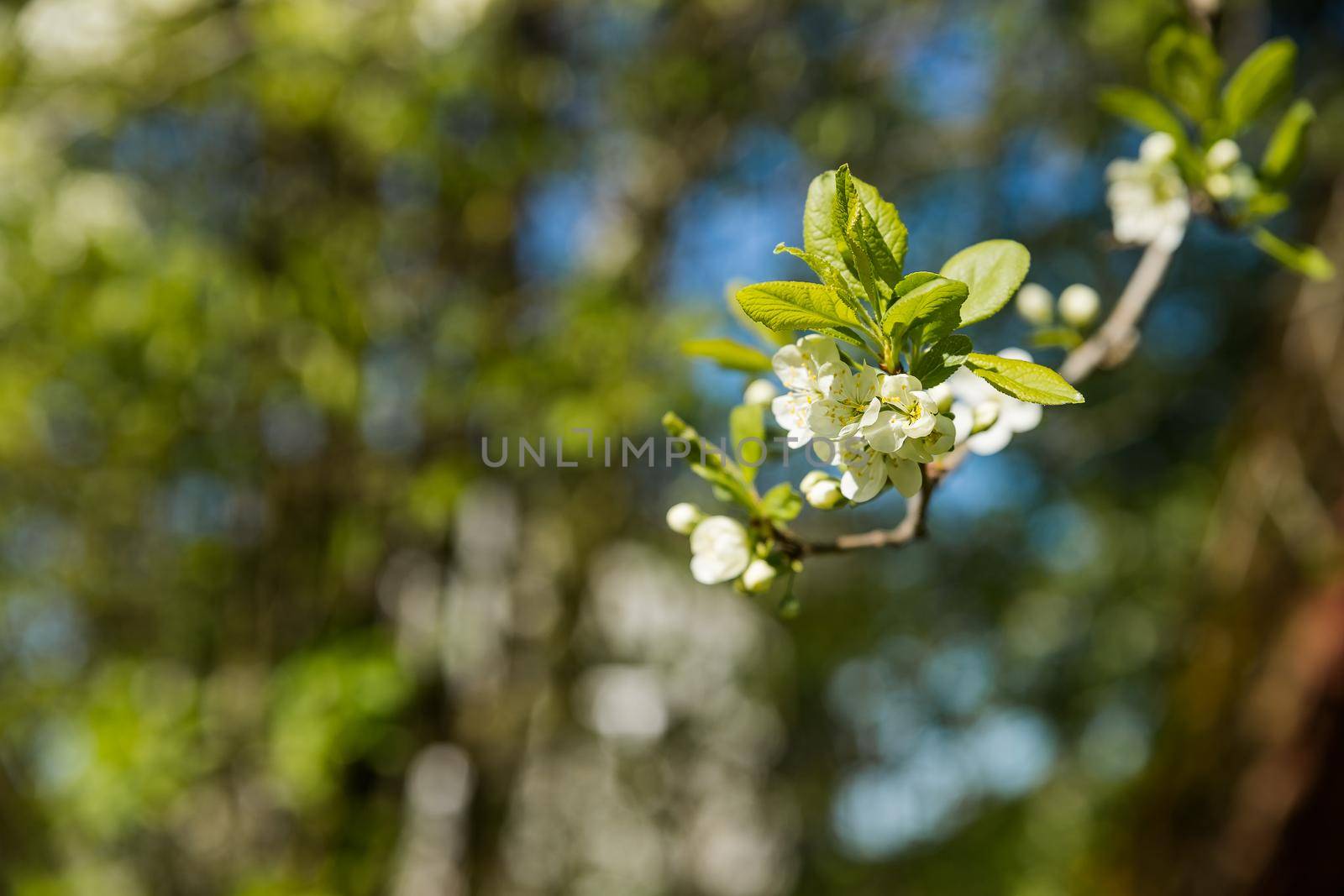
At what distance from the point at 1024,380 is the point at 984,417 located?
0.12 m

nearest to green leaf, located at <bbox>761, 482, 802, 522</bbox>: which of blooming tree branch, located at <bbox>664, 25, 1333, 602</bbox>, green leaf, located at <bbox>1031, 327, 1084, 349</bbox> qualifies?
blooming tree branch, located at <bbox>664, 25, 1333, 602</bbox>

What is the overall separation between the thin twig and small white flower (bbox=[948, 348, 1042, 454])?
0.02 metres

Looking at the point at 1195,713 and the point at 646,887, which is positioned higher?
the point at 1195,713

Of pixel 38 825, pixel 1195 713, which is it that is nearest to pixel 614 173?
pixel 1195 713

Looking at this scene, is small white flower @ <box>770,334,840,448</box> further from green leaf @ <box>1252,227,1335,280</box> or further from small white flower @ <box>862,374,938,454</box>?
green leaf @ <box>1252,227,1335,280</box>

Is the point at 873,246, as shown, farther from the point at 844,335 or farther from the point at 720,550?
the point at 720,550

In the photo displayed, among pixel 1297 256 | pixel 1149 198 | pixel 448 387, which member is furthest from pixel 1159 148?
pixel 448 387

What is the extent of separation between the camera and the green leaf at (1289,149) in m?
0.90

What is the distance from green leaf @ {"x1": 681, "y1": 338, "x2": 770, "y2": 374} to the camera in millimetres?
816

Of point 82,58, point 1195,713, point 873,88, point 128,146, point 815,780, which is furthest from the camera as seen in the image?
point 815,780

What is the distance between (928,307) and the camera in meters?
0.58

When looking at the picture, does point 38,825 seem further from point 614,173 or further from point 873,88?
point 873,88

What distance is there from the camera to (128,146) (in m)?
3.15

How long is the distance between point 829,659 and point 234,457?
3964 mm
